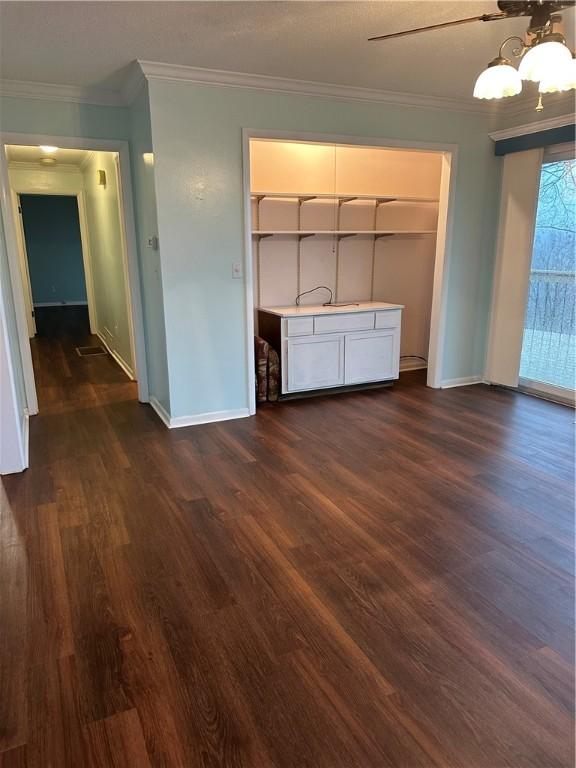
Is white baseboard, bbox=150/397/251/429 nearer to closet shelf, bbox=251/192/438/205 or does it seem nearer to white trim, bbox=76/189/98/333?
closet shelf, bbox=251/192/438/205

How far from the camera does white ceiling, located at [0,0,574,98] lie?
2.54 meters

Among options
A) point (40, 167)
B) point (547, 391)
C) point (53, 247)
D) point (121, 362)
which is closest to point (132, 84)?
point (121, 362)

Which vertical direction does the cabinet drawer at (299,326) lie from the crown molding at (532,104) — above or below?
below

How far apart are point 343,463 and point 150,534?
133cm

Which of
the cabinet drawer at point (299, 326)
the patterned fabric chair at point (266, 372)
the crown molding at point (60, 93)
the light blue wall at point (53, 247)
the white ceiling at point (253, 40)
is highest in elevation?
the white ceiling at point (253, 40)

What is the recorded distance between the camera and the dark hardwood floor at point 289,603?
57.1 inches

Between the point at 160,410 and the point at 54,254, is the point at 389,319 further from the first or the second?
the point at 54,254

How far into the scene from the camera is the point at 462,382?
511 cm

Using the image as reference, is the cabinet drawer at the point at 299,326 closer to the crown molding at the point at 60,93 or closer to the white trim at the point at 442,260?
the white trim at the point at 442,260

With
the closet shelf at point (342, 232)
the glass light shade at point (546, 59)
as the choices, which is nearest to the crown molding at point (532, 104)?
the closet shelf at point (342, 232)

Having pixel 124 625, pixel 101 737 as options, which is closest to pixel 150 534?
pixel 124 625

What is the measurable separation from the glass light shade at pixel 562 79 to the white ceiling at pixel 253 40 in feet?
2.57

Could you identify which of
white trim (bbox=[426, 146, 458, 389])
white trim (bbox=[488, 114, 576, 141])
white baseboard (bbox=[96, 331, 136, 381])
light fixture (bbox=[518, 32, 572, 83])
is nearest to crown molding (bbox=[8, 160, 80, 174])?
white baseboard (bbox=[96, 331, 136, 381])

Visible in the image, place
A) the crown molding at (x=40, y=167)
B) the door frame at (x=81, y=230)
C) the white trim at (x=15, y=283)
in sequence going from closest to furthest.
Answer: the white trim at (x=15, y=283) < the crown molding at (x=40, y=167) < the door frame at (x=81, y=230)
